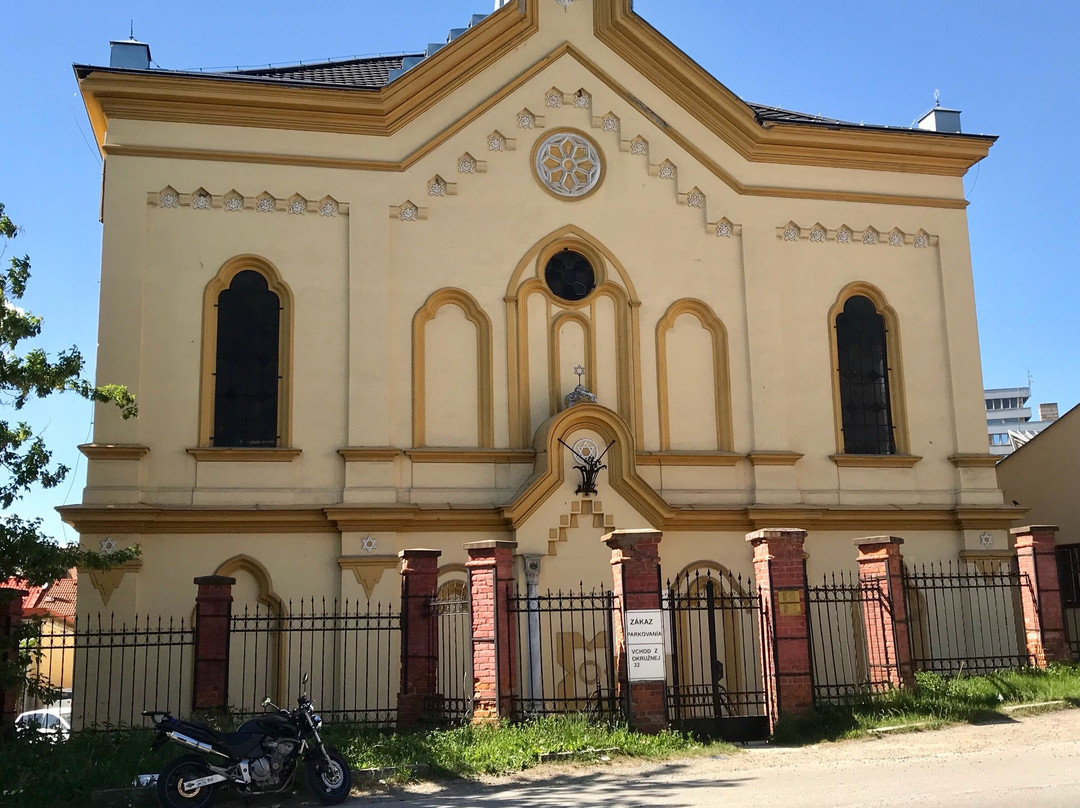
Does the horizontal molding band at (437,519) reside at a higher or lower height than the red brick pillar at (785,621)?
higher

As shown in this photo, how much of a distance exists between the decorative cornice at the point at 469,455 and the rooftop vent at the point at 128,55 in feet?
26.3

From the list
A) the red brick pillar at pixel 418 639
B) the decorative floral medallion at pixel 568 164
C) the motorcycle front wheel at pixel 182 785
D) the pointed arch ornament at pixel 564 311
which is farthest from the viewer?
the decorative floral medallion at pixel 568 164

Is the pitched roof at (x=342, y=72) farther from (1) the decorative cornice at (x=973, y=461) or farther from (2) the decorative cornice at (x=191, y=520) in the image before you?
(1) the decorative cornice at (x=973, y=461)

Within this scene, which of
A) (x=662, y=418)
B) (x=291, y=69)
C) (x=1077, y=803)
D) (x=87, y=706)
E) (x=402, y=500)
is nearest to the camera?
(x=1077, y=803)

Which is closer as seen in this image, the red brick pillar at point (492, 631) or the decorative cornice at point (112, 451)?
the red brick pillar at point (492, 631)

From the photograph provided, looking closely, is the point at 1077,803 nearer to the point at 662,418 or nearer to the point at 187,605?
the point at 662,418

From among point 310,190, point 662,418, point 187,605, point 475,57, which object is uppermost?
point 475,57

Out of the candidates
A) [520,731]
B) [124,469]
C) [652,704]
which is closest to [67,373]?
[124,469]

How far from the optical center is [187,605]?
18.8 metres

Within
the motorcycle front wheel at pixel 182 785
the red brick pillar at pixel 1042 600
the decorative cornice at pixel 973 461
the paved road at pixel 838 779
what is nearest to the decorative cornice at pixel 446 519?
the decorative cornice at pixel 973 461

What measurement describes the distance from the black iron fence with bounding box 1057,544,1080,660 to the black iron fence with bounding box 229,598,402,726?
42.3 feet

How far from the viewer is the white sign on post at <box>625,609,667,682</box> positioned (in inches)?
606

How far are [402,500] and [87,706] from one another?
5650 millimetres

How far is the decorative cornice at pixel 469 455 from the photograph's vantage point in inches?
792
